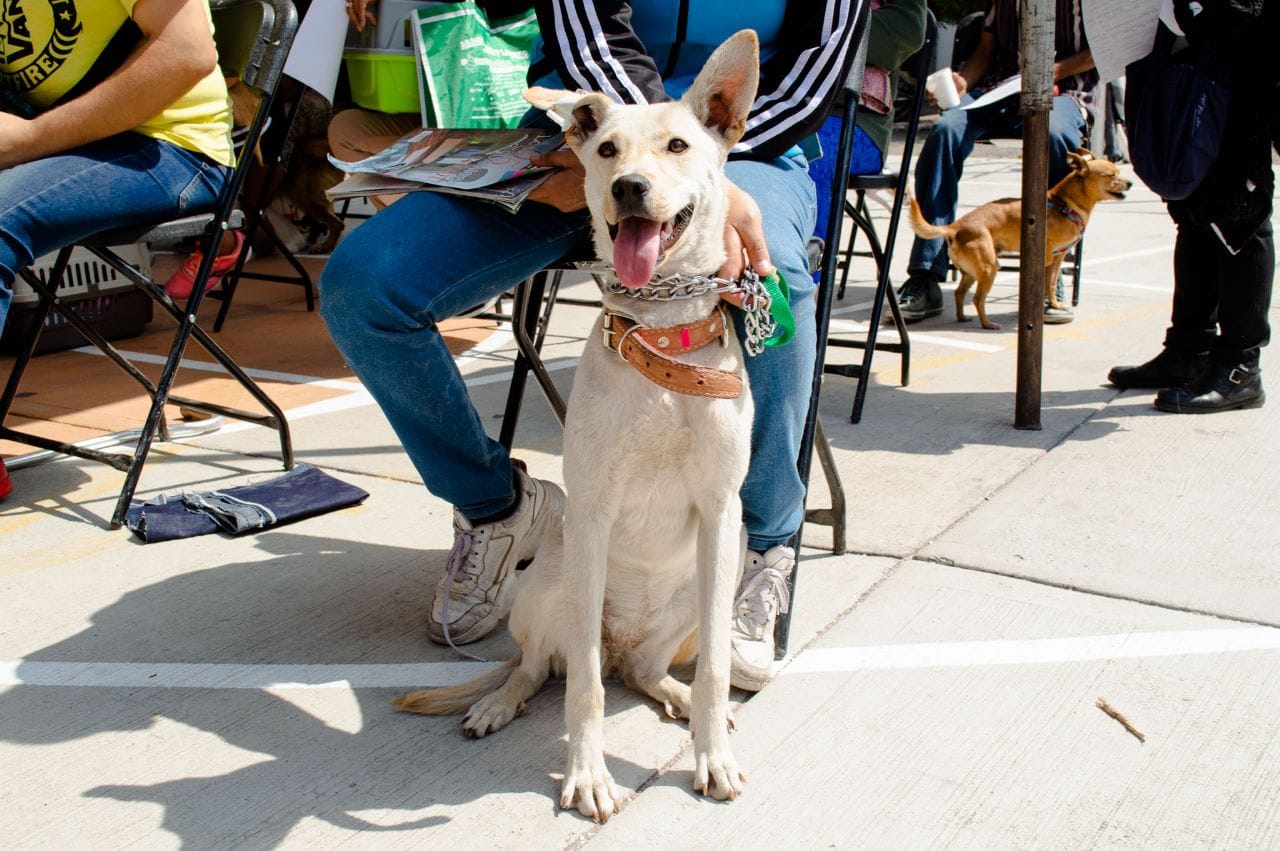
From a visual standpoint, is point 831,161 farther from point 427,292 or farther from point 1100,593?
point 427,292

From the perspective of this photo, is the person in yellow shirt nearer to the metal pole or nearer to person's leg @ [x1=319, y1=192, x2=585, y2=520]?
person's leg @ [x1=319, y1=192, x2=585, y2=520]

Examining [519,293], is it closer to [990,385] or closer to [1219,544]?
[1219,544]

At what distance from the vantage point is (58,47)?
3541mm

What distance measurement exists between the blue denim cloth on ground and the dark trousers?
3329 mm

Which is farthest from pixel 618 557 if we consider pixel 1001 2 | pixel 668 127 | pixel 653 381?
pixel 1001 2

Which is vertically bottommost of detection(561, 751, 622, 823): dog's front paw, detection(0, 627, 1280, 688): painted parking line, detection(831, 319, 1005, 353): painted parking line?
detection(831, 319, 1005, 353): painted parking line

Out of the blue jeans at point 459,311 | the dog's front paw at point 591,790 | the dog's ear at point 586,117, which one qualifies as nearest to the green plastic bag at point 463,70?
the blue jeans at point 459,311

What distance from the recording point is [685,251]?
7.42 ft

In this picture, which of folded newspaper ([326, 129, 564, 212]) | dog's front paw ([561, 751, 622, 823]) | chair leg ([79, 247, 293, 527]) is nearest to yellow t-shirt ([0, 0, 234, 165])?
chair leg ([79, 247, 293, 527])

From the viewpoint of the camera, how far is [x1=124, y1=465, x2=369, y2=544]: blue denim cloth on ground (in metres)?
3.50

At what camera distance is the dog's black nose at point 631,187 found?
6.81ft

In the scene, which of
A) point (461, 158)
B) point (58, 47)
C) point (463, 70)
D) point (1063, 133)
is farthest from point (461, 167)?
point (1063, 133)

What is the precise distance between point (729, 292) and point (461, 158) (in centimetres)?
77

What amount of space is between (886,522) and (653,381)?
5.19ft
